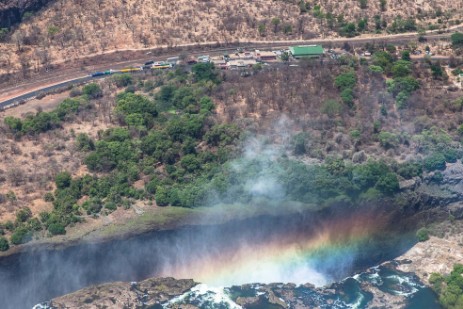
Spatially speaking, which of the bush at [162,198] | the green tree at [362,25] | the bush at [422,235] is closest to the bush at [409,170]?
the bush at [422,235]

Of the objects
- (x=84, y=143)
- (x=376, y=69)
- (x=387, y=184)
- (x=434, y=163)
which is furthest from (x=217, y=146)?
(x=376, y=69)

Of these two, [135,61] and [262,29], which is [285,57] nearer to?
[262,29]

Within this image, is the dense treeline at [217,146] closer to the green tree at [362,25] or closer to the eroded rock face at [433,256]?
the eroded rock face at [433,256]

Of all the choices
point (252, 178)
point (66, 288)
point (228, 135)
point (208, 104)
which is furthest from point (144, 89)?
point (66, 288)

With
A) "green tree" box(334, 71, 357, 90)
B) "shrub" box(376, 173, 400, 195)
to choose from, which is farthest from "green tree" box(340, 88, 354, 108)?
"shrub" box(376, 173, 400, 195)

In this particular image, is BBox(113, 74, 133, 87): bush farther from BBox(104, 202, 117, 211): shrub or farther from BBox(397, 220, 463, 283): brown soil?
BBox(397, 220, 463, 283): brown soil

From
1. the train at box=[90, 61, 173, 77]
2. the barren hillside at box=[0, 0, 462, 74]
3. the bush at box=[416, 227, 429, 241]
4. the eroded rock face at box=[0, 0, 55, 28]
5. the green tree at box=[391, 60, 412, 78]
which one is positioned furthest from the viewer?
the eroded rock face at box=[0, 0, 55, 28]

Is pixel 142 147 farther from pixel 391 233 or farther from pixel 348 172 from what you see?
pixel 391 233
